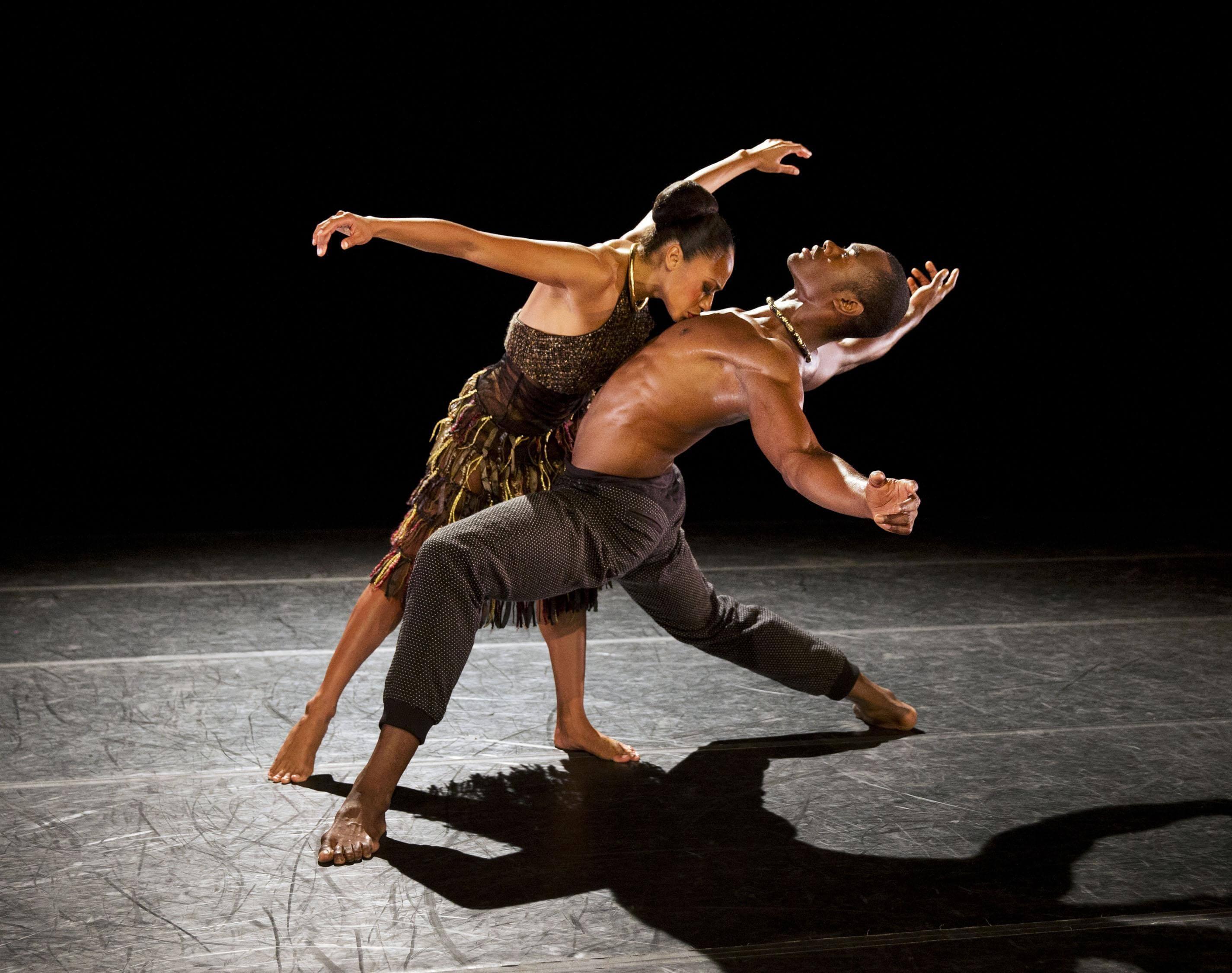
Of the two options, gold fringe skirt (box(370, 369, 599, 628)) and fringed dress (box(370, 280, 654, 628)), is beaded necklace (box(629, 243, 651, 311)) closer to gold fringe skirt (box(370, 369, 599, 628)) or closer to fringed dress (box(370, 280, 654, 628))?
fringed dress (box(370, 280, 654, 628))

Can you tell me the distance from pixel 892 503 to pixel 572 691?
868 millimetres

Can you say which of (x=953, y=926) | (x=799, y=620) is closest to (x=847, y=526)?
(x=799, y=620)

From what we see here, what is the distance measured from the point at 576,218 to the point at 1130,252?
95.7 inches

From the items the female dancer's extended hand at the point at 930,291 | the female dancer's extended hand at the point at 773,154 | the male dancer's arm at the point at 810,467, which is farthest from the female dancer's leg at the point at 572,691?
the female dancer's extended hand at the point at 773,154

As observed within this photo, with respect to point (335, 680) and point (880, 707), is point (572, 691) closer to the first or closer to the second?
point (335, 680)

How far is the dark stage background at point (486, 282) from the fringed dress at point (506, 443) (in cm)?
224

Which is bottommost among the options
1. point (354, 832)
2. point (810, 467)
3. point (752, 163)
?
point (354, 832)

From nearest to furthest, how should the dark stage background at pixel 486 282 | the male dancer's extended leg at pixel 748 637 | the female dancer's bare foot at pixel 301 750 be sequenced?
the female dancer's bare foot at pixel 301 750, the male dancer's extended leg at pixel 748 637, the dark stage background at pixel 486 282

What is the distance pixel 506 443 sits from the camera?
2.28 m

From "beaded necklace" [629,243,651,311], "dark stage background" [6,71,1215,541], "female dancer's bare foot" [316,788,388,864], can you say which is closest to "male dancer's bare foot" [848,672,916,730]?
"beaded necklace" [629,243,651,311]

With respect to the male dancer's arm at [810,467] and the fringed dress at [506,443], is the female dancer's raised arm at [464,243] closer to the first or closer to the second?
→ the fringed dress at [506,443]

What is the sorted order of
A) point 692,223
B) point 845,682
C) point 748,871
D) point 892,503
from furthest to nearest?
point 845,682, point 692,223, point 748,871, point 892,503

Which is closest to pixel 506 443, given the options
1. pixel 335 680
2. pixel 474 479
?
pixel 474 479

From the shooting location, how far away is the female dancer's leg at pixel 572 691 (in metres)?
2.26
